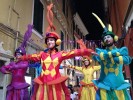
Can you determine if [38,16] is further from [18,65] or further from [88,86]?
[18,65]

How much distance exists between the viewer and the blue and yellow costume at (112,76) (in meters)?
3.65

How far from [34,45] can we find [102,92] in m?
5.00

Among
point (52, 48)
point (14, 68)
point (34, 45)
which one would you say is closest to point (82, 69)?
point (34, 45)

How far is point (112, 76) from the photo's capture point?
379 centimetres

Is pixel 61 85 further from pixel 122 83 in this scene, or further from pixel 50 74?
pixel 122 83

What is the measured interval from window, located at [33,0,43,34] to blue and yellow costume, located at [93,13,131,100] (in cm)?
535

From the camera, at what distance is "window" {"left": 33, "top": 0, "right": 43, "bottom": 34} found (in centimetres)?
884

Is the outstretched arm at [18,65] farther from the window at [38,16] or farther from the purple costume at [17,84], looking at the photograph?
the window at [38,16]

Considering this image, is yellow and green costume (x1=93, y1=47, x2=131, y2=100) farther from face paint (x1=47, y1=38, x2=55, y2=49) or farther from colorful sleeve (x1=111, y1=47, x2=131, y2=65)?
face paint (x1=47, y1=38, x2=55, y2=49)

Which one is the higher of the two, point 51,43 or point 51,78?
point 51,43

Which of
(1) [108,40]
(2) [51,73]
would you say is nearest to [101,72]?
(1) [108,40]

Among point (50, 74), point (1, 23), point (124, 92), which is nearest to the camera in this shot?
point (124, 92)

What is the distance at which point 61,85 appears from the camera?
394 cm

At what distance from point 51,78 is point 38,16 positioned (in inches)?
227
